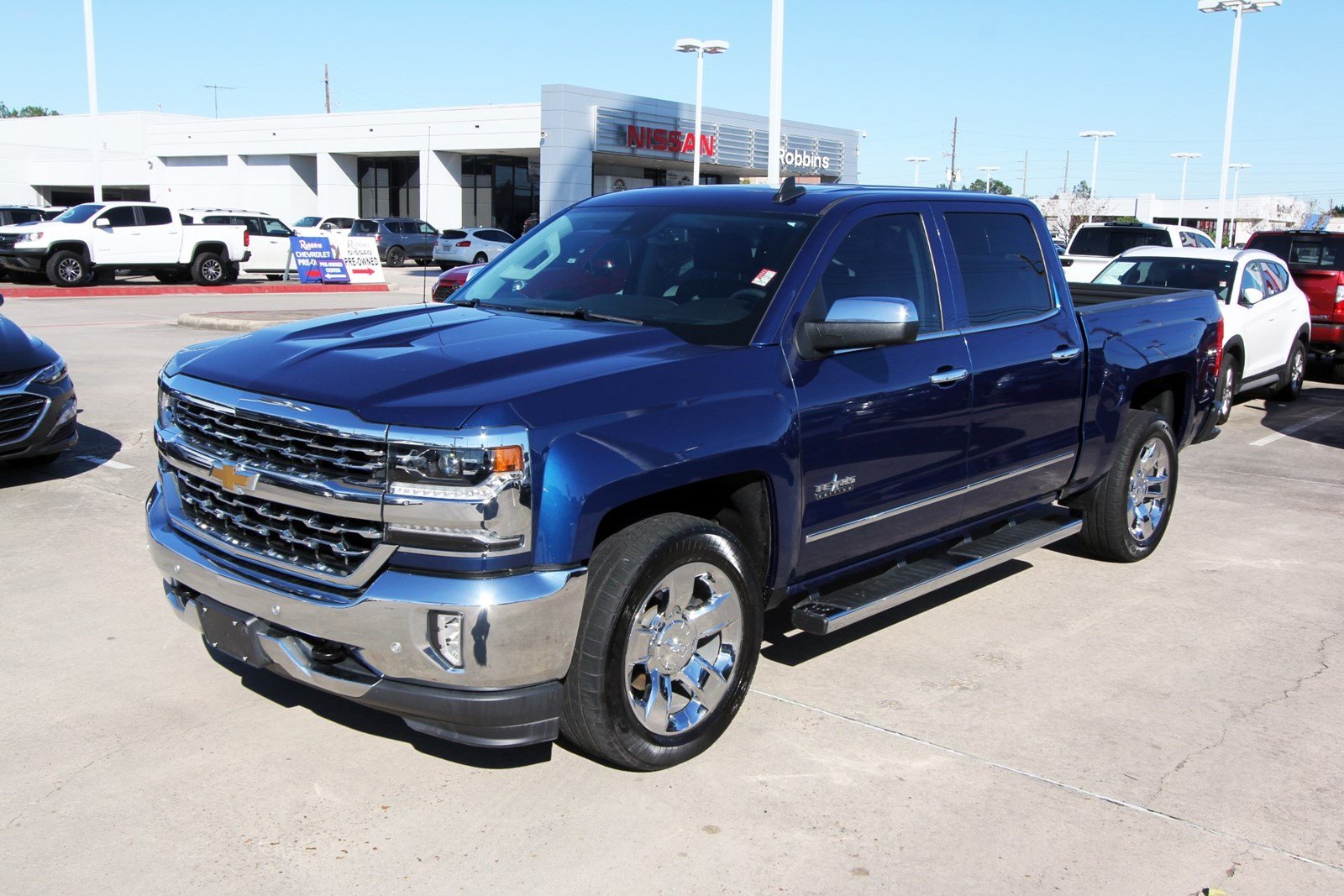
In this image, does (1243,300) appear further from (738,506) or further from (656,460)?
(656,460)

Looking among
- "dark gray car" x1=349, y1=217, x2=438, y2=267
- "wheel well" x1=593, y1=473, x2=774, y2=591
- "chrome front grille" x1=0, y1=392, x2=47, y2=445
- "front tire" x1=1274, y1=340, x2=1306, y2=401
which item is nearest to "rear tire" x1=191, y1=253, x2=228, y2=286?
"dark gray car" x1=349, y1=217, x2=438, y2=267

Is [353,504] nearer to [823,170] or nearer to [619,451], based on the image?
[619,451]

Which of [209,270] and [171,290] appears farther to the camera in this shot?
[209,270]

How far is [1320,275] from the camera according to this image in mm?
15289

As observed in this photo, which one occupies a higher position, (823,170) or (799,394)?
(823,170)

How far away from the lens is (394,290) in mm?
30375

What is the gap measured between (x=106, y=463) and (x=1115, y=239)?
1497cm

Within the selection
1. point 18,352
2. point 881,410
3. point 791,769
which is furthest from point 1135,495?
point 18,352

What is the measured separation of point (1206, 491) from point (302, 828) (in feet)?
24.6

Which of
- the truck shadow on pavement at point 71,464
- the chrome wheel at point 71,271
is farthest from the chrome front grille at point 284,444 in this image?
the chrome wheel at point 71,271

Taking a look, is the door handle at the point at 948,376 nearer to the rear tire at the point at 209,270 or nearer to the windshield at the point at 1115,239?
the windshield at the point at 1115,239

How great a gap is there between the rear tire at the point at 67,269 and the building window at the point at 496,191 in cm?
2747

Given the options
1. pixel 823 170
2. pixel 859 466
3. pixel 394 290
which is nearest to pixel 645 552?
pixel 859 466

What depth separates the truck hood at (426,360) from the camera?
367 centimetres
